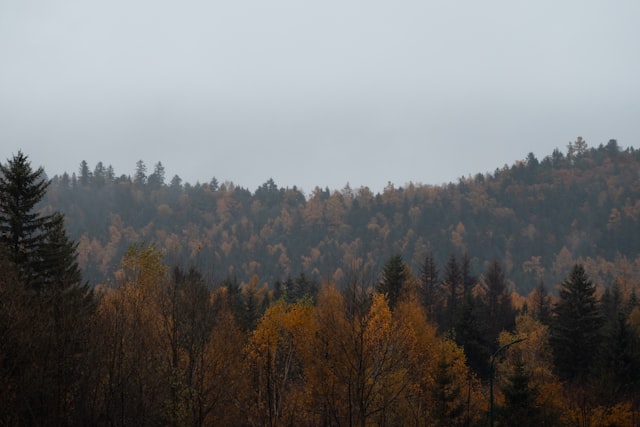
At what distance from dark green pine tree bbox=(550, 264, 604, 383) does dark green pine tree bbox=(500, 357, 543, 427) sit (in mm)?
18121

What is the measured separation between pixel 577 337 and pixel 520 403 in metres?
19.8

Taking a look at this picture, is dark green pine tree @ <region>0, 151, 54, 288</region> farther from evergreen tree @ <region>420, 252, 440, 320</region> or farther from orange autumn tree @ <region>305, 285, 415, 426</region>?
evergreen tree @ <region>420, 252, 440, 320</region>

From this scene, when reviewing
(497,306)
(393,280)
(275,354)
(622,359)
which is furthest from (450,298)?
(275,354)

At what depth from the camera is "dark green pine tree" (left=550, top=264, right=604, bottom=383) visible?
4969 centimetres

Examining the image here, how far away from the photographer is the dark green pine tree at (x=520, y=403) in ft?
108

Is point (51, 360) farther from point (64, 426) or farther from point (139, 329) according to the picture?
point (139, 329)

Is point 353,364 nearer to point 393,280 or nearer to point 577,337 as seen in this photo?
point 393,280

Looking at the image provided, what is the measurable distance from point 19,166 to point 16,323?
39.3 ft

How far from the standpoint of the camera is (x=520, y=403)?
33188 mm

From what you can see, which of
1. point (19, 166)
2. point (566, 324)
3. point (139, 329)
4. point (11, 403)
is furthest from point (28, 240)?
point (566, 324)

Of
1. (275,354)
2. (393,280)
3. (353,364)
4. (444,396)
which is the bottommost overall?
(444,396)

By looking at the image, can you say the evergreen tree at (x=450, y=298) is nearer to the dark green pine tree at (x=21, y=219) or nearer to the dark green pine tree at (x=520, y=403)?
the dark green pine tree at (x=520, y=403)

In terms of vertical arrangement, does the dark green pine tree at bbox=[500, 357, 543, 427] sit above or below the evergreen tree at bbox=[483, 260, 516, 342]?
below

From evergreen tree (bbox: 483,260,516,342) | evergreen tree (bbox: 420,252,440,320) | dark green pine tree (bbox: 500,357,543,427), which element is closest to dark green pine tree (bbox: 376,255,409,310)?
dark green pine tree (bbox: 500,357,543,427)
